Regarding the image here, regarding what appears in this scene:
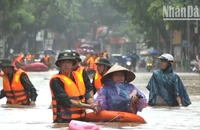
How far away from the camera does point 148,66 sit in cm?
5809

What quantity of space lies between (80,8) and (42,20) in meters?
24.9

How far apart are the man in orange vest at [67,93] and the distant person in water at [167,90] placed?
4.84 metres

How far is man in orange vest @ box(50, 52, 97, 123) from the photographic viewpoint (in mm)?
10656

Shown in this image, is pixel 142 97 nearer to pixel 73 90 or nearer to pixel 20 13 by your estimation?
pixel 73 90

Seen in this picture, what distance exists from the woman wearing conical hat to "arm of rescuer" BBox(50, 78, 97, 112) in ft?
1.40

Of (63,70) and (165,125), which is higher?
(63,70)

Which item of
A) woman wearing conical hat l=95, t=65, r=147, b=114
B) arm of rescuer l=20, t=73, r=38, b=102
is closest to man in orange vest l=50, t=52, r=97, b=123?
woman wearing conical hat l=95, t=65, r=147, b=114

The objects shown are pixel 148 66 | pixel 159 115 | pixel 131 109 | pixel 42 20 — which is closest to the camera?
pixel 131 109

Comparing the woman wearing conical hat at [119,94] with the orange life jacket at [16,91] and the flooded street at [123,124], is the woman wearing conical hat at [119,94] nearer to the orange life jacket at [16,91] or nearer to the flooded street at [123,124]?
the flooded street at [123,124]

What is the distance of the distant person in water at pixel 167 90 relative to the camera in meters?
15.7

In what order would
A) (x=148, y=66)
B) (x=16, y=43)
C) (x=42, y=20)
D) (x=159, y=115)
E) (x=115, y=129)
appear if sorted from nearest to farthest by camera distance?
(x=115, y=129)
(x=159, y=115)
(x=148, y=66)
(x=42, y=20)
(x=16, y=43)

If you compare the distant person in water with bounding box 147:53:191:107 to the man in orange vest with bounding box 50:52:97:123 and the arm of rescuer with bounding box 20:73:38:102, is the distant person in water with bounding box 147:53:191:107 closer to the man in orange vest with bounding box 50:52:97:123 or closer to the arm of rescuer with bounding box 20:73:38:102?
the arm of rescuer with bounding box 20:73:38:102

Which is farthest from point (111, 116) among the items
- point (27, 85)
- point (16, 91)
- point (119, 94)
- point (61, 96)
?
point (16, 91)

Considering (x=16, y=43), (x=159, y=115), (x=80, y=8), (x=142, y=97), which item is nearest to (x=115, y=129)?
(x=142, y=97)
